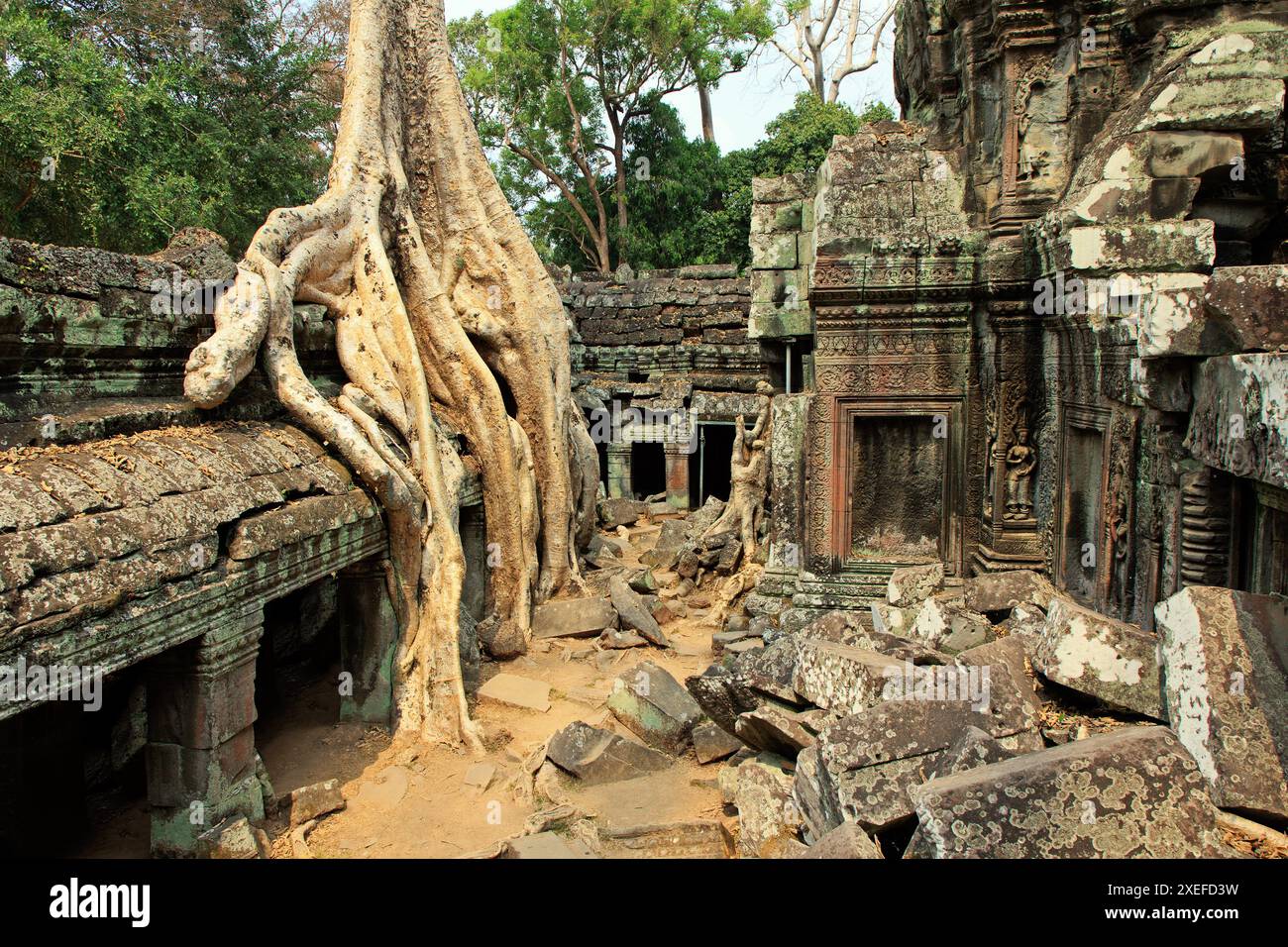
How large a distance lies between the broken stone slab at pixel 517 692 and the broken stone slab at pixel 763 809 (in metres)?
2.40

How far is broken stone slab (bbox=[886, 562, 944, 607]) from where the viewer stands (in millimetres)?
6211

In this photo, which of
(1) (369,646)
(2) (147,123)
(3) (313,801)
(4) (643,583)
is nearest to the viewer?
(3) (313,801)

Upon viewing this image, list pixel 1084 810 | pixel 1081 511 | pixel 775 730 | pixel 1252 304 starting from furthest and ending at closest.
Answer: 1. pixel 1081 511
2. pixel 775 730
3. pixel 1252 304
4. pixel 1084 810

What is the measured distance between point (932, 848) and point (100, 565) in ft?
11.1

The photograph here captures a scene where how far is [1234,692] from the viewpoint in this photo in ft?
10.0

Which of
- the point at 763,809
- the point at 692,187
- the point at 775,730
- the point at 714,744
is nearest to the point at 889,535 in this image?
the point at 714,744

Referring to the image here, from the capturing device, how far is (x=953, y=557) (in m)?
6.80

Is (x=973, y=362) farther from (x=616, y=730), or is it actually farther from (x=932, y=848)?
(x=932, y=848)

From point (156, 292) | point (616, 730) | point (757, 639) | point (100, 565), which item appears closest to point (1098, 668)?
point (616, 730)

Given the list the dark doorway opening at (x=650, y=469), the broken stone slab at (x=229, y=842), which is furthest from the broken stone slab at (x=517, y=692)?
the dark doorway opening at (x=650, y=469)

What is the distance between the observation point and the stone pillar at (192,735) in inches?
169

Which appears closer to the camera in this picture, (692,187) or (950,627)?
(950,627)

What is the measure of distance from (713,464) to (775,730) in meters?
11.2

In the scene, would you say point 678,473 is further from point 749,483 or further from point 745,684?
point 745,684
